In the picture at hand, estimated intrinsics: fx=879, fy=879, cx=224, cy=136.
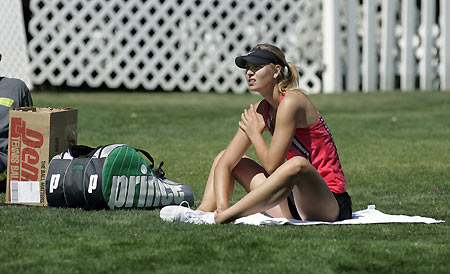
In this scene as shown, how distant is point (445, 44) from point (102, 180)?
11.4 meters

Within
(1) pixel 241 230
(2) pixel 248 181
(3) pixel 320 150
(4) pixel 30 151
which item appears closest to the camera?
(1) pixel 241 230

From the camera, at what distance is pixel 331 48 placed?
14.9 meters

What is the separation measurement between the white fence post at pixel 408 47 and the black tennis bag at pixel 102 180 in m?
10.5

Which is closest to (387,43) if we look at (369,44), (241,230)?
(369,44)

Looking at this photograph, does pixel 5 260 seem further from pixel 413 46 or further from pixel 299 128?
pixel 413 46

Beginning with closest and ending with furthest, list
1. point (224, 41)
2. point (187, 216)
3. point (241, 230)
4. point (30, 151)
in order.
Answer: point (241, 230) < point (187, 216) < point (30, 151) < point (224, 41)

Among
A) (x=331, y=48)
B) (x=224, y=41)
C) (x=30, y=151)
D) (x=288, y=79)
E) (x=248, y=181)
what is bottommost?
(x=248, y=181)

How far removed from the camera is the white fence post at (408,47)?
49.2 ft

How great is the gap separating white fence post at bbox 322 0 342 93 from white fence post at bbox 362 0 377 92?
0.45 metres

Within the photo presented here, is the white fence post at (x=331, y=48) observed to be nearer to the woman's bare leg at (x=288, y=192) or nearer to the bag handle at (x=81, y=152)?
the bag handle at (x=81, y=152)

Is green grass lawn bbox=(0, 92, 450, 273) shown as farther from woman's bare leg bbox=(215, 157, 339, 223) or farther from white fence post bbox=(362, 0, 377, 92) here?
white fence post bbox=(362, 0, 377, 92)

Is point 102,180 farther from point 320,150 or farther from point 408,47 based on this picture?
point 408,47

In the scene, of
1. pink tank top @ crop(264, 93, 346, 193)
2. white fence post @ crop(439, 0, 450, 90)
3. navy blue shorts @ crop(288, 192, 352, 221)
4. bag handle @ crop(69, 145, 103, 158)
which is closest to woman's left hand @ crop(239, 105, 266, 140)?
pink tank top @ crop(264, 93, 346, 193)

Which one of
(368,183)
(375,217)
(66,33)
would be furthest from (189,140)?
(66,33)
